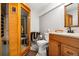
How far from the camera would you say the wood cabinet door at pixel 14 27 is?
2326 millimetres

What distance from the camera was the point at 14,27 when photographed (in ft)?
7.88

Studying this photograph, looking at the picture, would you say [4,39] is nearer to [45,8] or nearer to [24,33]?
[24,33]

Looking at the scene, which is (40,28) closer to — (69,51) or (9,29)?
(9,29)

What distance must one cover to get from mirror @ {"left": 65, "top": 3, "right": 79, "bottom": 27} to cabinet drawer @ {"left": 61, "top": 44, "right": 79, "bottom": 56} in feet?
2.33

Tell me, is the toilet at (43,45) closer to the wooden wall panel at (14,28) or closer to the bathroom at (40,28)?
the bathroom at (40,28)

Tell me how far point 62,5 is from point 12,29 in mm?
1344

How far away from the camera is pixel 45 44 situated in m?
2.81

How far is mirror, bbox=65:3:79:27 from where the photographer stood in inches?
85.1

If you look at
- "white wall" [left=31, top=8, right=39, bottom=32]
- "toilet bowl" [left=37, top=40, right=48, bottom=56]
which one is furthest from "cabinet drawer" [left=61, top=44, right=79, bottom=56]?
"white wall" [left=31, top=8, right=39, bottom=32]

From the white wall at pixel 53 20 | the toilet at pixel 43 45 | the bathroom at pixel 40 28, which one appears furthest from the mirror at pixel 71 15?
the toilet at pixel 43 45

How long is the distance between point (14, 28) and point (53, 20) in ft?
3.34

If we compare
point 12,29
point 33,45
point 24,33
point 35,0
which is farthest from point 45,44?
point 35,0

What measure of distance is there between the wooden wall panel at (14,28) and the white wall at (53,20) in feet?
2.14

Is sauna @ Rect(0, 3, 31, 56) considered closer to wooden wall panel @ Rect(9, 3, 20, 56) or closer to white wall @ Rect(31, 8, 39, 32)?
wooden wall panel @ Rect(9, 3, 20, 56)
